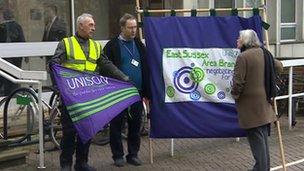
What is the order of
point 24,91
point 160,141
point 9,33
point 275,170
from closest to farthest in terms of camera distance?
point 275,170 < point 24,91 < point 160,141 < point 9,33

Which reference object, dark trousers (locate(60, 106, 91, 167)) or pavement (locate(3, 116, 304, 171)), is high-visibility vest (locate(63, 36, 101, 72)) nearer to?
dark trousers (locate(60, 106, 91, 167))

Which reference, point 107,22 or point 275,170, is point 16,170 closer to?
point 275,170

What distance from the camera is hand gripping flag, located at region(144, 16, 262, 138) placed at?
23.6 feet

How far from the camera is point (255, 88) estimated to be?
641 centimetres

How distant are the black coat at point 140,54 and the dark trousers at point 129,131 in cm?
20

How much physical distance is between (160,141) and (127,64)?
222 centimetres

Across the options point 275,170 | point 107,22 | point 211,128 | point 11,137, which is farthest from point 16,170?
point 107,22

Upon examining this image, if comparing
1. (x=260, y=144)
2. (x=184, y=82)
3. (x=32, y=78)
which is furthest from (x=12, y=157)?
(x=260, y=144)

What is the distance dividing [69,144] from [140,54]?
1.49 metres

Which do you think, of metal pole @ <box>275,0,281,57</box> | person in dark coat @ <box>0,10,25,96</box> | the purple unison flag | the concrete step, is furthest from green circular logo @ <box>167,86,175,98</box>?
metal pole @ <box>275,0,281,57</box>

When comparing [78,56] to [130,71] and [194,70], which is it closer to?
[130,71]

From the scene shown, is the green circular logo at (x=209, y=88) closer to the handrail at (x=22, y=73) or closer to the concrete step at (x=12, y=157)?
the handrail at (x=22, y=73)

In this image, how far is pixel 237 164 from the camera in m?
7.61

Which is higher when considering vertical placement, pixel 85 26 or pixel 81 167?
pixel 85 26
